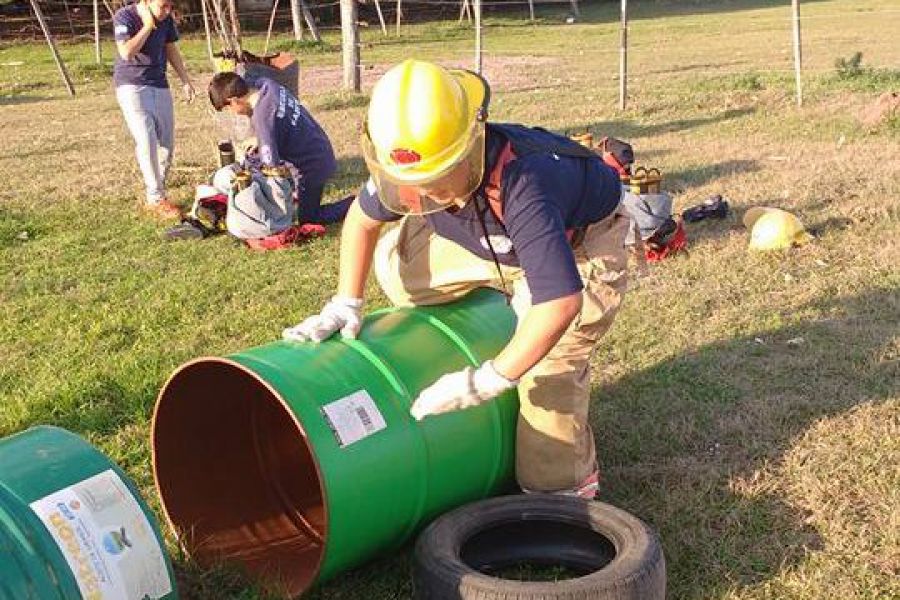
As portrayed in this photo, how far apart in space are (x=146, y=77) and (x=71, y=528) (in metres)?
6.83

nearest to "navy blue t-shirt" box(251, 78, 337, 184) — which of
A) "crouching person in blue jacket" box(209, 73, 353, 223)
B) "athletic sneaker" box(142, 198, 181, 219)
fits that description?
"crouching person in blue jacket" box(209, 73, 353, 223)

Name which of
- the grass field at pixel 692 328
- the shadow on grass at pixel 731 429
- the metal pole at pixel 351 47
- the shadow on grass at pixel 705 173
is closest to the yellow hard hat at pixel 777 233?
the grass field at pixel 692 328

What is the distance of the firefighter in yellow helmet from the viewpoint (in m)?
3.08

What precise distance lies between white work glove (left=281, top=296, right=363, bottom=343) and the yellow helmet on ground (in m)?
0.57

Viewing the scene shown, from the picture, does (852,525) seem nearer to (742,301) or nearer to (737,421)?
(737,421)

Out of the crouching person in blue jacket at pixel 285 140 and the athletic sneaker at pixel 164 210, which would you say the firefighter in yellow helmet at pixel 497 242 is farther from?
the athletic sneaker at pixel 164 210

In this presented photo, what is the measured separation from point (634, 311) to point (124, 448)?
270 cm

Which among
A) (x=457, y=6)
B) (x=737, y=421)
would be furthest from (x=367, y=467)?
(x=457, y=6)

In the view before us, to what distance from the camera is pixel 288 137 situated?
847 centimetres

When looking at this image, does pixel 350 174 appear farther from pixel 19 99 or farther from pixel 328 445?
pixel 19 99

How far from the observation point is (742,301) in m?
5.93

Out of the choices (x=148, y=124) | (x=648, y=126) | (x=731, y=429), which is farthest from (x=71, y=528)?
(x=648, y=126)

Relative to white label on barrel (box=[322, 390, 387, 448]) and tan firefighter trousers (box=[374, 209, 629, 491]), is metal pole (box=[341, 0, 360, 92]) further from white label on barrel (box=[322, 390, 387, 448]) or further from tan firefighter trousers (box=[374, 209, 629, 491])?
white label on barrel (box=[322, 390, 387, 448])

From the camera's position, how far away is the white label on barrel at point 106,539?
2670 millimetres
